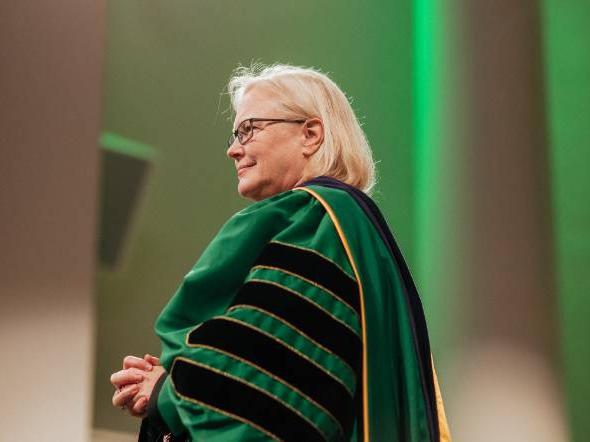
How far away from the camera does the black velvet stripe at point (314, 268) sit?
82.4 inches

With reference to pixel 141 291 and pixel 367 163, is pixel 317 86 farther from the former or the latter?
pixel 141 291

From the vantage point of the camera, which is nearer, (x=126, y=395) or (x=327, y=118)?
(x=126, y=395)

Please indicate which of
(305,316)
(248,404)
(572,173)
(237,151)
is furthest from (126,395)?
(572,173)

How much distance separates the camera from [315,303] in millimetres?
2068

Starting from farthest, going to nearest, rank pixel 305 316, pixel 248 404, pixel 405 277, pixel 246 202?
pixel 246 202, pixel 405 277, pixel 305 316, pixel 248 404

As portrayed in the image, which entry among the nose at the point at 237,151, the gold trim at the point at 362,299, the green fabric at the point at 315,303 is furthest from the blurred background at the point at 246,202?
the gold trim at the point at 362,299

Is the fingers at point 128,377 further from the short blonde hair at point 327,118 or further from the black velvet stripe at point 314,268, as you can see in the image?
the short blonde hair at point 327,118

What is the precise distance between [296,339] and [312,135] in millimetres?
699

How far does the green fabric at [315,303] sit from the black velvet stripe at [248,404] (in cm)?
2

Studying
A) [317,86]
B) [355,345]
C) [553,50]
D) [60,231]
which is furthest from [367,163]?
[553,50]

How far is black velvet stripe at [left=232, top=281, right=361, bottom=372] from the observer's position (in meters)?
2.05

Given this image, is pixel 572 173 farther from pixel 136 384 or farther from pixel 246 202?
pixel 136 384

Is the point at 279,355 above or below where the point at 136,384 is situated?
above

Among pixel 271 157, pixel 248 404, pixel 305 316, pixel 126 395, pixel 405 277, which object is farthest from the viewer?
pixel 271 157
